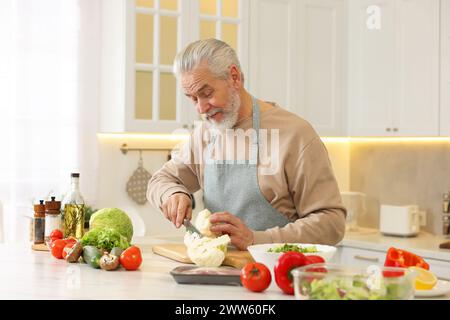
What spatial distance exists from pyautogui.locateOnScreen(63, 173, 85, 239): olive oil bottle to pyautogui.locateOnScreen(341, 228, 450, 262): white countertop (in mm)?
2122

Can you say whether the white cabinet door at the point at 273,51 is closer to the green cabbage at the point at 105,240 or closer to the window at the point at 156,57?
the window at the point at 156,57

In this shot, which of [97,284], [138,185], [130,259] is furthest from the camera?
[138,185]

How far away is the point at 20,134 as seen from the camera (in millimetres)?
4555

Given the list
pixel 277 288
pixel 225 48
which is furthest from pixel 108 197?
pixel 277 288

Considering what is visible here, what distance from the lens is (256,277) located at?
201 centimetres

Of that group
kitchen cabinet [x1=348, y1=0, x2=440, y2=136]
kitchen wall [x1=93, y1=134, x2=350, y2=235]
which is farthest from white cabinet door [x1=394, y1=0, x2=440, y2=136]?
kitchen wall [x1=93, y1=134, x2=350, y2=235]

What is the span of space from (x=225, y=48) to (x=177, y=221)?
679mm

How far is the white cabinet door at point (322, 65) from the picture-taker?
204 inches

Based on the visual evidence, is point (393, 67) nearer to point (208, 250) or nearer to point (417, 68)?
point (417, 68)

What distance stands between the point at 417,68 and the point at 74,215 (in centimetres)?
263

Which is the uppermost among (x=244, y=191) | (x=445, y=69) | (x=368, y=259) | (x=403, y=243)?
(x=445, y=69)

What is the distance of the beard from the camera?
2.94m

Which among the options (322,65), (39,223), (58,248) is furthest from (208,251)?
(322,65)
